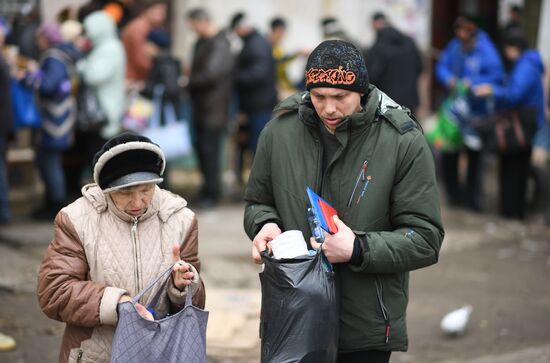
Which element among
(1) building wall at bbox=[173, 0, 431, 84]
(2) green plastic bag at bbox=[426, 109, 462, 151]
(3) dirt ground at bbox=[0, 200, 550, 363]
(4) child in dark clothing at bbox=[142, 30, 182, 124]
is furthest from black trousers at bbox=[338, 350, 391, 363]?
(1) building wall at bbox=[173, 0, 431, 84]

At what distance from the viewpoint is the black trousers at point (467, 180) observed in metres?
11.1

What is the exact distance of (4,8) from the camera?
13336 mm

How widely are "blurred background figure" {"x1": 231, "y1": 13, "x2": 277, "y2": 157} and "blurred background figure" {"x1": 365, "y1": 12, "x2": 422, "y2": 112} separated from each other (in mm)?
1272

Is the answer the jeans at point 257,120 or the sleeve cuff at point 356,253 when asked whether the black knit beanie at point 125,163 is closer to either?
the sleeve cuff at point 356,253

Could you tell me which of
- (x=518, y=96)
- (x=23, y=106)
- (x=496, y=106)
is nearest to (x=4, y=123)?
(x=23, y=106)

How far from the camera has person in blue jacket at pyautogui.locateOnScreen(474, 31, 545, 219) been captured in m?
10.2

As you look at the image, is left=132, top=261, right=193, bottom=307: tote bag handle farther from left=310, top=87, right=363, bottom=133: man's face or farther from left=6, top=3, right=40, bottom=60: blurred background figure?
left=6, top=3, right=40, bottom=60: blurred background figure

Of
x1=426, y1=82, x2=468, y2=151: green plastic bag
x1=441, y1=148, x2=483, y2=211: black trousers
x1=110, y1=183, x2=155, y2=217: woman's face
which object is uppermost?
x1=110, y1=183, x2=155, y2=217: woman's face

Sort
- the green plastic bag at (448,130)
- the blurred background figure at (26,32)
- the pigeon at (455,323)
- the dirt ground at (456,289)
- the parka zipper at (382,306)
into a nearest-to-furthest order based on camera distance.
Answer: the parka zipper at (382,306), the dirt ground at (456,289), the pigeon at (455,323), the green plastic bag at (448,130), the blurred background figure at (26,32)

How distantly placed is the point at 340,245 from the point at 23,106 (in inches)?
263

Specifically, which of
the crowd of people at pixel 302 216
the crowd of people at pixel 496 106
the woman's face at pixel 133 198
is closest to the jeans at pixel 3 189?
the crowd of people at pixel 496 106

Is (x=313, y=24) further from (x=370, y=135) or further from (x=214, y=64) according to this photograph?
(x=370, y=135)

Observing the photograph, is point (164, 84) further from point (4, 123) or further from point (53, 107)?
point (4, 123)

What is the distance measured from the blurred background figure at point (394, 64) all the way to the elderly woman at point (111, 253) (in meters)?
8.07
